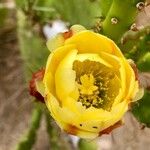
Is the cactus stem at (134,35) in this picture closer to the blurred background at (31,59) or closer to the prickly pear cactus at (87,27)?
the prickly pear cactus at (87,27)

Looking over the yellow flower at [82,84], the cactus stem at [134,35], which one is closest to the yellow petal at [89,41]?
the yellow flower at [82,84]

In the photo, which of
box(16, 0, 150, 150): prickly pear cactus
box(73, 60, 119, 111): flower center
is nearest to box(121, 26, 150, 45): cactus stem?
box(16, 0, 150, 150): prickly pear cactus

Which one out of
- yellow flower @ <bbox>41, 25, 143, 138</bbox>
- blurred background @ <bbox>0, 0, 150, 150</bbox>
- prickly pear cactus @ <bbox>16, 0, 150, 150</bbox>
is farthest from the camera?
blurred background @ <bbox>0, 0, 150, 150</bbox>

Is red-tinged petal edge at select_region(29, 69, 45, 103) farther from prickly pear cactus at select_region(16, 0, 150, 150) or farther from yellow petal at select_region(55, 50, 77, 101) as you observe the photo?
prickly pear cactus at select_region(16, 0, 150, 150)

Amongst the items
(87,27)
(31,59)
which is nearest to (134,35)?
(87,27)

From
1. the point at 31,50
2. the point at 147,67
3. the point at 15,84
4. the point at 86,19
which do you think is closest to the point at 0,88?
the point at 15,84

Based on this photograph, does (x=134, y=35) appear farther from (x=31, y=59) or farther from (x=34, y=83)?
(x=31, y=59)
